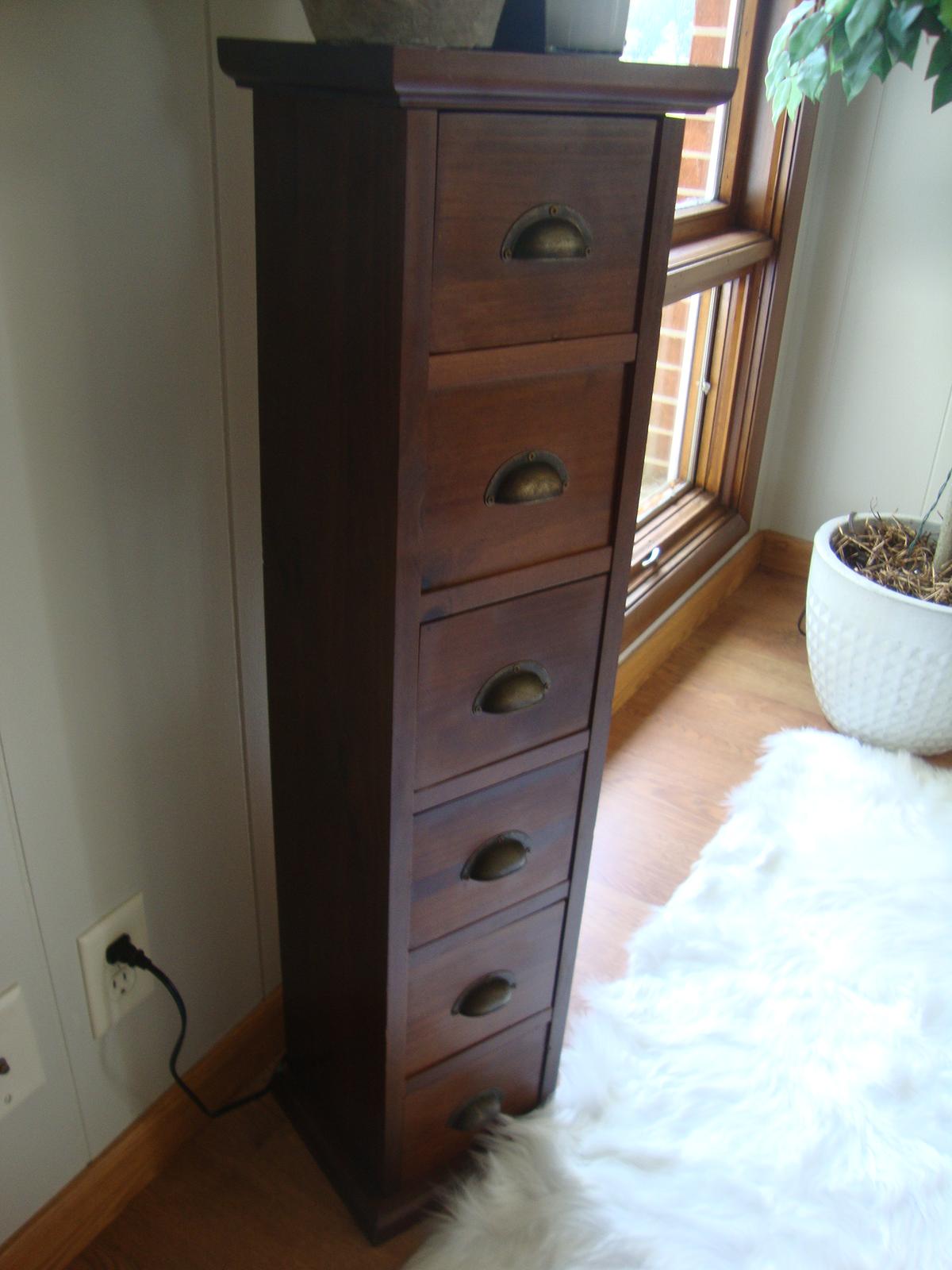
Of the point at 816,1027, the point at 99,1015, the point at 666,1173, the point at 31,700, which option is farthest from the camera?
the point at 816,1027

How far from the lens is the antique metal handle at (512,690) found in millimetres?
861

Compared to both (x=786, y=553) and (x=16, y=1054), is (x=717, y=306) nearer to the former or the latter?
(x=786, y=553)

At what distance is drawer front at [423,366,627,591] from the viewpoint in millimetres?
750

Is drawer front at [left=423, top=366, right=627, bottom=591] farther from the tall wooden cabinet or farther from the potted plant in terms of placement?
the potted plant

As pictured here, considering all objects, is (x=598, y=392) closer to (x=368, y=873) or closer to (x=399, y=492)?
(x=399, y=492)

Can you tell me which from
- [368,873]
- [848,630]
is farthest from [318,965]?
[848,630]

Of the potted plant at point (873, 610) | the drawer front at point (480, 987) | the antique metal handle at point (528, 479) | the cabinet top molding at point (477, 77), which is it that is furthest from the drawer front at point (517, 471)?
the potted plant at point (873, 610)

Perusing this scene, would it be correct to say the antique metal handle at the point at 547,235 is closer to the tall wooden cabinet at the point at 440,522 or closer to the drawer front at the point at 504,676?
the tall wooden cabinet at the point at 440,522

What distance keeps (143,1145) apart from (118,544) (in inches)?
24.9

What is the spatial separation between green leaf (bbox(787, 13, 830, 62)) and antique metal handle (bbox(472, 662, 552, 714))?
1.09 m

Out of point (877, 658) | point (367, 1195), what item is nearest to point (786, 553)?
point (877, 658)

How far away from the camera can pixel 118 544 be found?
87 centimetres

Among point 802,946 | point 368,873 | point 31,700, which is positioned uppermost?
point 31,700

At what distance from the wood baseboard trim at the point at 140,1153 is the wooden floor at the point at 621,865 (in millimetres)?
21
